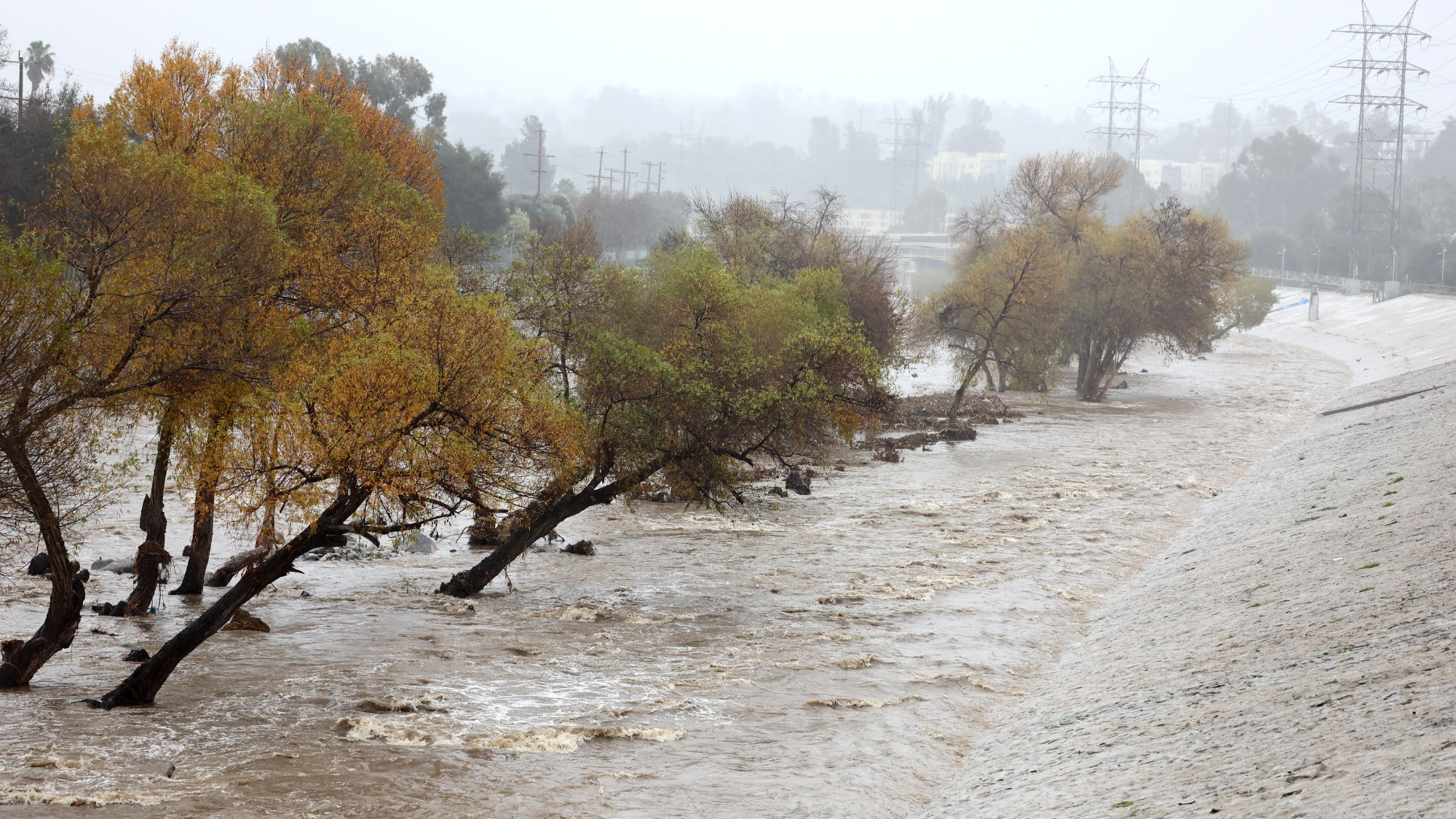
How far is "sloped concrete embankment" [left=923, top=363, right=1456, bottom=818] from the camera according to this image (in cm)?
1194

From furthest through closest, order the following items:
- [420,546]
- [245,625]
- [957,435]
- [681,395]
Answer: [957,435] < [420,546] < [681,395] < [245,625]

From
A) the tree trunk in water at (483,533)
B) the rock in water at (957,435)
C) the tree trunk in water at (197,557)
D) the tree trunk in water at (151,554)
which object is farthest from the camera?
the rock in water at (957,435)

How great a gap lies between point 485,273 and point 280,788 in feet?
64.0

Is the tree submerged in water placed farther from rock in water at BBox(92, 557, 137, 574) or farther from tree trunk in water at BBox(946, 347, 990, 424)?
tree trunk in water at BBox(946, 347, 990, 424)

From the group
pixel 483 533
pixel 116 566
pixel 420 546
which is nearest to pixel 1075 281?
pixel 420 546

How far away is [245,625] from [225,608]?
555 centimetres

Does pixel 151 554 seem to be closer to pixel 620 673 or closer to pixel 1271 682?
pixel 620 673

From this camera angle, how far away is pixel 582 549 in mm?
32906

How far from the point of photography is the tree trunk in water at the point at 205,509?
67.8 ft

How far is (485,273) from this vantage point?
32.8 meters

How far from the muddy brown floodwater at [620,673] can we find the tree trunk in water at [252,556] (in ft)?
3.86

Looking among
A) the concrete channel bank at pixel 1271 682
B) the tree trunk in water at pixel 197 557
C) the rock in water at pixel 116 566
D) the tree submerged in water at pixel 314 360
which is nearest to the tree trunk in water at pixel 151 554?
the tree submerged in water at pixel 314 360

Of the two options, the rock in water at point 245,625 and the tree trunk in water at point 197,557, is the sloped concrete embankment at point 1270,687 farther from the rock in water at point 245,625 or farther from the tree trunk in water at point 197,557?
the tree trunk in water at point 197,557

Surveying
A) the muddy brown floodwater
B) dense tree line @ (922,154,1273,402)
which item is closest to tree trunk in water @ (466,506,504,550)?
the muddy brown floodwater
